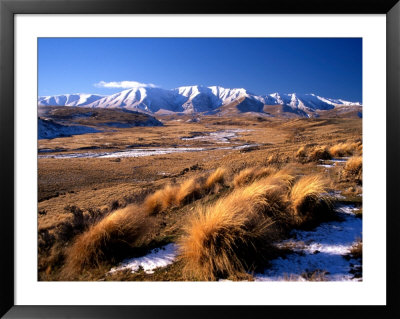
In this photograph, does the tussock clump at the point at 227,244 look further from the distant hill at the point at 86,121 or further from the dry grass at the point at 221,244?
the distant hill at the point at 86,121

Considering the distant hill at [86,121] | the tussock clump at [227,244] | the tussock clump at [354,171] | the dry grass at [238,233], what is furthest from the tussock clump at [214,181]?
the distant hill at [86,121]

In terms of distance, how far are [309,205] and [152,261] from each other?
1.87m

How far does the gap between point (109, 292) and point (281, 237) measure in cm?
175

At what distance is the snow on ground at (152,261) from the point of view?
2.08 metres

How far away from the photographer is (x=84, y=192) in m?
5.53

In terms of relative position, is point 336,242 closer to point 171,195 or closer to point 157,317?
point 157,317

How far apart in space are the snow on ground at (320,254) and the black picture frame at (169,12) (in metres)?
0.32

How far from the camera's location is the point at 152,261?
83.9 inches

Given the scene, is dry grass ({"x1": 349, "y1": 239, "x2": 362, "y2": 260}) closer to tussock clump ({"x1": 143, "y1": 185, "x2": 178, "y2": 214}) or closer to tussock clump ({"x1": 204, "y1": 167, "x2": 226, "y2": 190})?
tussock clump ({"x1": 204, "y1": 167, "x2": 226, "y2": 190})

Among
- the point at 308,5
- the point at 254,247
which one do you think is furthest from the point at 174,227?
the point at 308,5

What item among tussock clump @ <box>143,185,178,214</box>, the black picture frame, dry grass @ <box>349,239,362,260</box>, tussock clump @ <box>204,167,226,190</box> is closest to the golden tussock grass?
dry grass @ <box>349,239,362,260</box>

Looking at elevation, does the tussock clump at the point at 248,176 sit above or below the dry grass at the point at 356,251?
above

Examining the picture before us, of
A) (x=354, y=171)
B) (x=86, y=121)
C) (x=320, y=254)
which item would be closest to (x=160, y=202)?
(x=320, y=254)

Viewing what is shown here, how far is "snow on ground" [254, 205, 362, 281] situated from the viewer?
1.88 m
